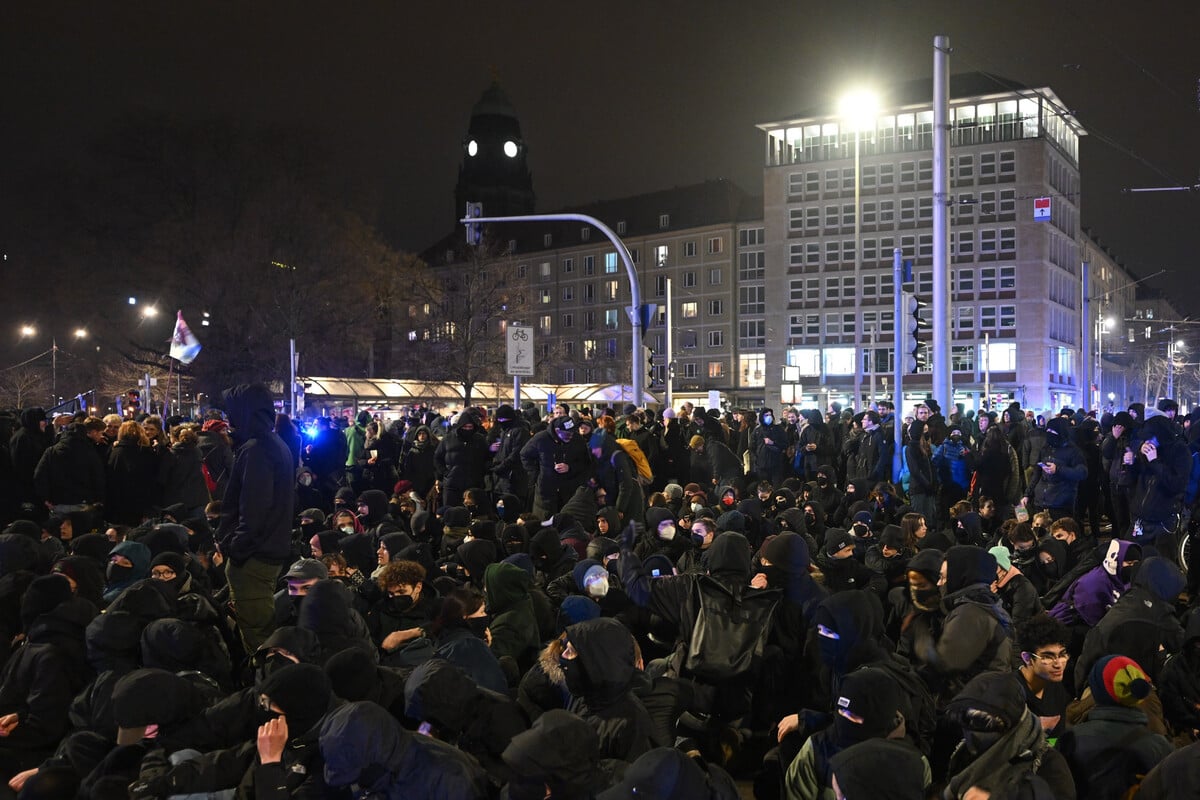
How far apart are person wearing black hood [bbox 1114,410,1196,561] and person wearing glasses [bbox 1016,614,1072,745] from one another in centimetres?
691

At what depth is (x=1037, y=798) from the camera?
381 cm

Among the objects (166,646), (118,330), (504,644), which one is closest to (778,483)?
(504,644)

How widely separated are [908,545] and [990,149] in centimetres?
7084

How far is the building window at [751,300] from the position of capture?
278ft

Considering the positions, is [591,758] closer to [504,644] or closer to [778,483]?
[504,644]

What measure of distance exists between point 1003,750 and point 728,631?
2416 millimetres

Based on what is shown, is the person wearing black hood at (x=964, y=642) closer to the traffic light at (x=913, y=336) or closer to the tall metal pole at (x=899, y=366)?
the tall metal pole at (x=899, y=366)

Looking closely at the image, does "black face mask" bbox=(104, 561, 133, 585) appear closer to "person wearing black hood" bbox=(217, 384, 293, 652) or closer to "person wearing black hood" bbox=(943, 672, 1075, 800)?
"person wearing black hood" bbox=(217, 384, 293, 652)

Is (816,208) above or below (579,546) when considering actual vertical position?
above

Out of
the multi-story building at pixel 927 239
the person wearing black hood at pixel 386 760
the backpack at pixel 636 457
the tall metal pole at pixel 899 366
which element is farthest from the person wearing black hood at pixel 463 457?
the multi-story building at pixel 927 239

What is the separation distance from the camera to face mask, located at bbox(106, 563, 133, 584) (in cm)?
714

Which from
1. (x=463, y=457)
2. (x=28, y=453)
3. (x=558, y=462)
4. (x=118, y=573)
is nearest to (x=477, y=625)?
(x=118, y=573)

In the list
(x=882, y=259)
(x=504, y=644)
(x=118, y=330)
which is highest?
(x=882, y=259)

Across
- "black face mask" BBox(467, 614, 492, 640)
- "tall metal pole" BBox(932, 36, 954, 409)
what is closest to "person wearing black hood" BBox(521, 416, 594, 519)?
"tall metal pole" BBox(932, 36, 954, 409)
